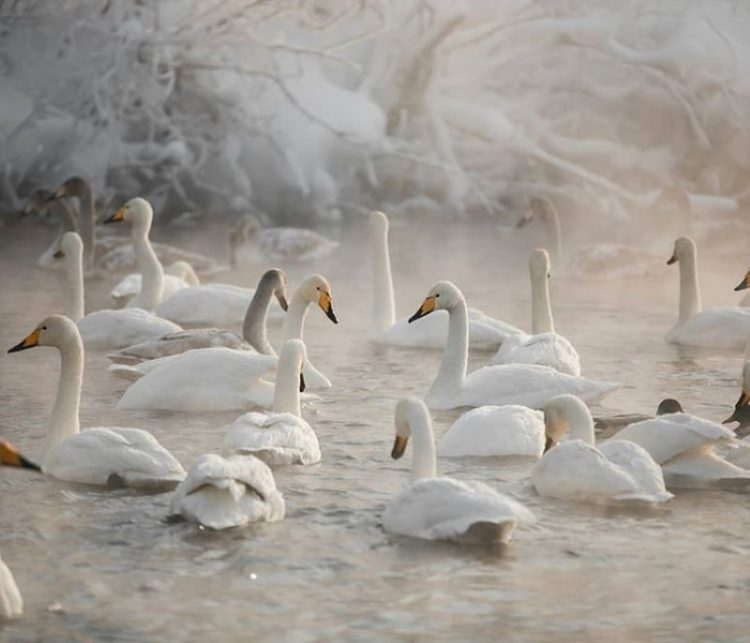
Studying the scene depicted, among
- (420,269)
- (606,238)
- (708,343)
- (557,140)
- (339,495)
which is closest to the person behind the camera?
(339,495)

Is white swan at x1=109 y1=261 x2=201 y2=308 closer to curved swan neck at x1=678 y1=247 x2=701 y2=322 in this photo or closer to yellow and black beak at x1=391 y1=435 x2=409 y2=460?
curved swan neck at x1=678 y1=247 x2=701 y2=322

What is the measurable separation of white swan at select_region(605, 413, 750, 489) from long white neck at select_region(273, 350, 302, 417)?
1.59 m

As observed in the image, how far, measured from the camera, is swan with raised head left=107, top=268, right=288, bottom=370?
34.6 feet

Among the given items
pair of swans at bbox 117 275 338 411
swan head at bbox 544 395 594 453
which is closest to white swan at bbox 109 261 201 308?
pair of swans at bbox 117 275 338 411

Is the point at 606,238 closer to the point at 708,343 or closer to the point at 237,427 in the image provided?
the point at 708,343

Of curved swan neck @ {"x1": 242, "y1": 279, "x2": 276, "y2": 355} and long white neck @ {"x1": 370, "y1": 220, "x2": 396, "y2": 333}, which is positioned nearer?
curved swan neck @ {"x1": 242, "y1": 279, "x2": 276, "y2": 355}

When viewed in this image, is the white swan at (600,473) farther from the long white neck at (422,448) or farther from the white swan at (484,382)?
the white swan at (484,382)

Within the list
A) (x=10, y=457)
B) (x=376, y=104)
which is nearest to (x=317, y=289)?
(x=10, y=457)

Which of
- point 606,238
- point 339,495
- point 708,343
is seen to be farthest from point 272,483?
point 606,238

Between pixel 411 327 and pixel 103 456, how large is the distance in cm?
456

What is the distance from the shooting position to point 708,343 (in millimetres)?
11875

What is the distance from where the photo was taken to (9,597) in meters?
5.75

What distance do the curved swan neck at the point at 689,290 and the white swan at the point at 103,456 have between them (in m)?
5.39

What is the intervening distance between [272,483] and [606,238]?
13.6 meters
